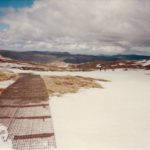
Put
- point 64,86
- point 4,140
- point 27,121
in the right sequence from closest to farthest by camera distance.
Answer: point 4,140, point 27,121, point 64,86

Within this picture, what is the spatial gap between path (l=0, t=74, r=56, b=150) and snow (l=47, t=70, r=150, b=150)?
1.49 feet

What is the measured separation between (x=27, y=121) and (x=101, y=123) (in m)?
3.73

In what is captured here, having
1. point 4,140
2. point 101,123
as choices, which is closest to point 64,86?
point 101,123

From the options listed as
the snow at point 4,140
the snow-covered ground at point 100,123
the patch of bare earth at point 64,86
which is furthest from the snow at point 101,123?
the patch of bare earth at point 64,86

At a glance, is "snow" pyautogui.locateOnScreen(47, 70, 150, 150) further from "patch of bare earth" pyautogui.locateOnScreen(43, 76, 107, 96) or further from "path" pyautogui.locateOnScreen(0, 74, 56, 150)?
"patch of bare earth" pyautogui.locateOnScreen(43, 76, 107, 96)

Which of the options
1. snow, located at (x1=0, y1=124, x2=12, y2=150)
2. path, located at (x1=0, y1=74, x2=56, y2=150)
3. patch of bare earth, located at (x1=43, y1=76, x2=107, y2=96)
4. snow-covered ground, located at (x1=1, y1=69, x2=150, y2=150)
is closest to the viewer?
snow, located at (x1=0, y1=124, x2=12, y2=150)

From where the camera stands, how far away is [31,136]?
379 inches

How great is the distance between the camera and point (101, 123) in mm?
11828

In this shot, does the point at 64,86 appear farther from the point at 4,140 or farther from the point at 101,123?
the point at 4,140

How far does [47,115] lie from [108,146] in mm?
4848

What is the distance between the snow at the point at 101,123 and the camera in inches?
365

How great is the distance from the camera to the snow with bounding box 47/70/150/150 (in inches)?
365

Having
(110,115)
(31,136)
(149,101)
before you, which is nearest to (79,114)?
(110,115)

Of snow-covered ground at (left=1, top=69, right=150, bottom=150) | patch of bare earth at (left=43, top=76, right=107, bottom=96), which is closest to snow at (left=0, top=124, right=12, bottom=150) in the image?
snow-covered ground at (left=1, top=69, right=150, bottom=150)
